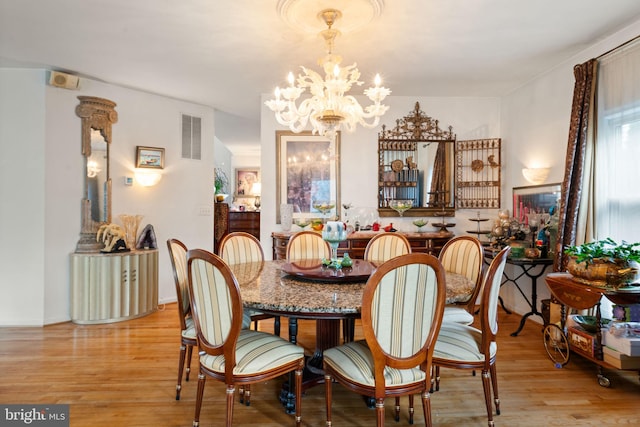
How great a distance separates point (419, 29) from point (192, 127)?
3.40 m

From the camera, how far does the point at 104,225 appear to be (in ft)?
13.2

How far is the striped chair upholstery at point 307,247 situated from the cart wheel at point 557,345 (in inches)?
76.0

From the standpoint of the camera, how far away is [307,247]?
133 inches

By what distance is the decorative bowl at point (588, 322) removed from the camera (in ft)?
8.67

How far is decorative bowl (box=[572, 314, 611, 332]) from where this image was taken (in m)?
2.64

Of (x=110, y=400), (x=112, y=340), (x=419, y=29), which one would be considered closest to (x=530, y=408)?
(x=110, y=400)

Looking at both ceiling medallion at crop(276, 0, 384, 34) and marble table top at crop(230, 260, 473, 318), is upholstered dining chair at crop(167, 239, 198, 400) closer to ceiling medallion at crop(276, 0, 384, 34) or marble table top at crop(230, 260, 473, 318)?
marble table top at crop(230, 260, 473, 318)

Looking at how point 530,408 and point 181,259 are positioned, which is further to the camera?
point 181,259

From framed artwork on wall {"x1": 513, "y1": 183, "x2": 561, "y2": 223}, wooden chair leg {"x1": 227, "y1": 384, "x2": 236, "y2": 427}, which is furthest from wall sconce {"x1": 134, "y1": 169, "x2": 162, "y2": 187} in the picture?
framed artwork on wall {"x1": 513, "y1": 183, "x2": 561, "y2": 223}

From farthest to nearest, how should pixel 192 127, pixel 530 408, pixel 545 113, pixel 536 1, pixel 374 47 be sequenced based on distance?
1. pixel 192 127
2. pixel 545 113
3. pixel 374 47
4. pixel 536 1
5. pixel 530 408

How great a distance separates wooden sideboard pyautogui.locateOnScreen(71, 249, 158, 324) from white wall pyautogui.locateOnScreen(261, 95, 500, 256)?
157 cm

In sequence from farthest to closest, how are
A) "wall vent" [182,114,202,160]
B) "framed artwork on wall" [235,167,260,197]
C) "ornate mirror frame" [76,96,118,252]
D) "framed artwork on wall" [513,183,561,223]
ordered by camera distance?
1. "framed artwork on wall" [235,167,260,197]
2. "wall vent" [182,114,202,160]
3. "ornate mirror frame" [76,96,118,252]
4. "framed artwork on wall" [513,183,561,223]

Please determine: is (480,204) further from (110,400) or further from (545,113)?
(110,400)

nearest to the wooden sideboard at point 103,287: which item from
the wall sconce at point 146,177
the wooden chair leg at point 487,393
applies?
the wall sconce at point 146,177
